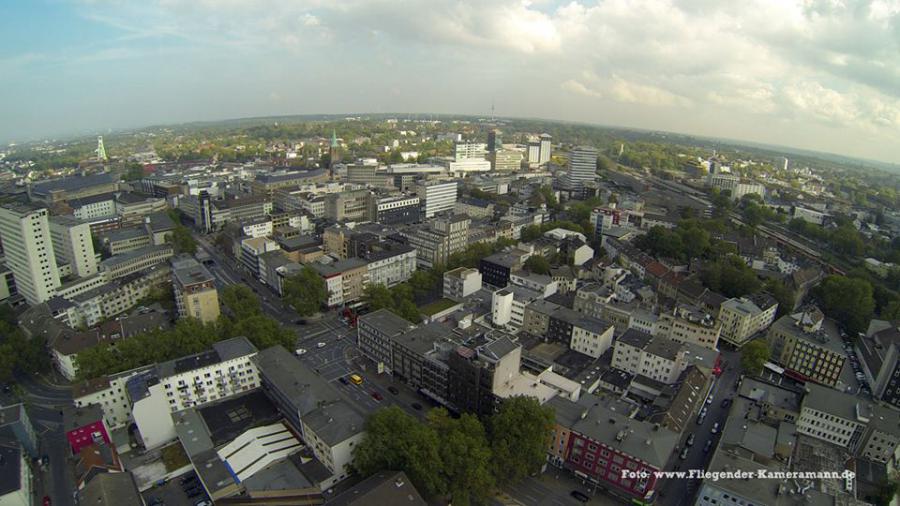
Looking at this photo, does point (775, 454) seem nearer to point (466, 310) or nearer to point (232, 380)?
point (466, 310)

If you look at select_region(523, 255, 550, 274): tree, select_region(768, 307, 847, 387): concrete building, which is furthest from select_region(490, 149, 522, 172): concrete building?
select_region(768, 307, 847, 387): concrete building

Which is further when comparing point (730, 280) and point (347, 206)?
point (347, 206)

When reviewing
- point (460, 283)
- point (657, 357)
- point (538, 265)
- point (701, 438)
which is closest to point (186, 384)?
point (460, 283)

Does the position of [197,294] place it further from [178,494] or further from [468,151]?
[468,151]

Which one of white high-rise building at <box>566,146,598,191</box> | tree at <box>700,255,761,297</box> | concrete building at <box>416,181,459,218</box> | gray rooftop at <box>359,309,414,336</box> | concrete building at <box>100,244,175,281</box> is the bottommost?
concrete building at <box>100,244,175,281</box>

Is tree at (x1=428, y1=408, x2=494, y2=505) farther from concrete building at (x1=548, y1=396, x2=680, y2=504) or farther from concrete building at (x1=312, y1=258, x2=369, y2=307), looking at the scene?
concrete building at (x1=312, y1=258, x2=369, y2=307)
